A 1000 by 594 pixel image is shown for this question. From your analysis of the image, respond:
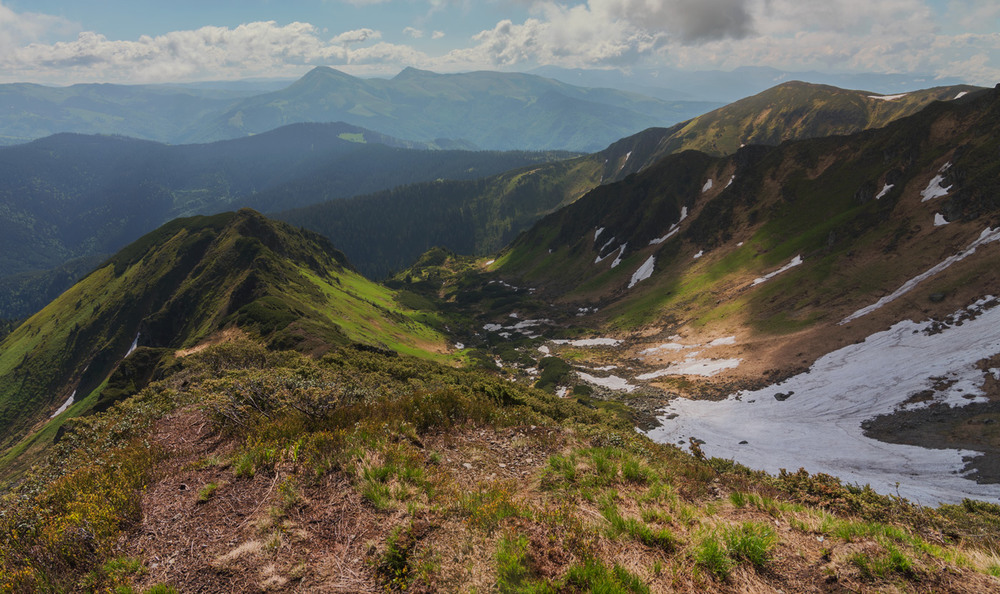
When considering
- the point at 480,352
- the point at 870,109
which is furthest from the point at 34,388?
the point at 870,109

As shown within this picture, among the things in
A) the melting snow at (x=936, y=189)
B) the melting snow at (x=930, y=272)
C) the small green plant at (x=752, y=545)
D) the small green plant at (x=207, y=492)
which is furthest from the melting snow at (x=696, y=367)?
the small green plant at (x=207, y=492)

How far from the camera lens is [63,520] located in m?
6.64

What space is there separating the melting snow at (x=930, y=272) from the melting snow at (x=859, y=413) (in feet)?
17.1

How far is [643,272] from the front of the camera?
94188 mm

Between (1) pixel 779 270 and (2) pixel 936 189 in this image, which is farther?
(1) pixel 779 270

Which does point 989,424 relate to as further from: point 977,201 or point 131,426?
point 131,426

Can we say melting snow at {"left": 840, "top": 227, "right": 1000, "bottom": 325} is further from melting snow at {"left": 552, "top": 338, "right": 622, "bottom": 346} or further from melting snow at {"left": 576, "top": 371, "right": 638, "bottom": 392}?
melting snow at {"left": 552, "top": 338, "right": 622, "bottom": 346}

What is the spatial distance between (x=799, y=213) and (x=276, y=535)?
94.3 meters

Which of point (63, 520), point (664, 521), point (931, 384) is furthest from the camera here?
point (931, 384)

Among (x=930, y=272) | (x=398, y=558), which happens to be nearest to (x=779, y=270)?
(x=930, y=272)

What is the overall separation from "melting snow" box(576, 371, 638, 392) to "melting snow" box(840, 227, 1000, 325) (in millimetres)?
26318

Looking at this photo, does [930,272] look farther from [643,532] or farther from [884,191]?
[643,532]

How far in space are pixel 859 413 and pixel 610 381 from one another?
91.1 ft

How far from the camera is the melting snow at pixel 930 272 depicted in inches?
1663
